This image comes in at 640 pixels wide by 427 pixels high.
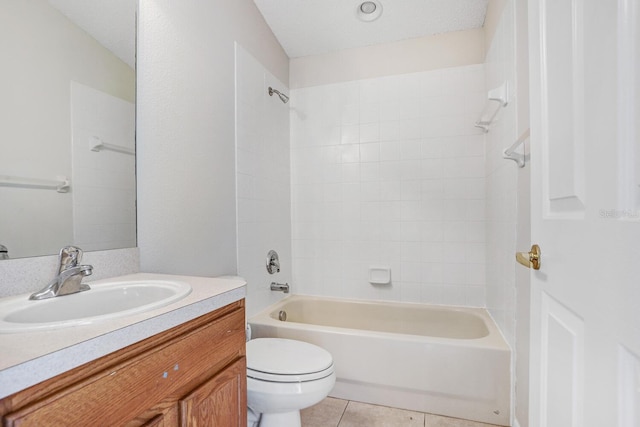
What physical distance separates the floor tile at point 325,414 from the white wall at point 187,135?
889 millimetres

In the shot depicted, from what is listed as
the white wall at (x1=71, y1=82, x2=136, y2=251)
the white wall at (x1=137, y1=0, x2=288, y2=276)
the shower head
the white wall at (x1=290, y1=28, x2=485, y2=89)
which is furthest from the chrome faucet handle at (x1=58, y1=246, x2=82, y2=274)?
the white wall at (x1=290, y1=28, x2=485, y2=89)

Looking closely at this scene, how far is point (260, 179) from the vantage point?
2.09 metres

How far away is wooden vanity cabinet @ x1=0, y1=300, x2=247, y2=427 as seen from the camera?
47 centimetres

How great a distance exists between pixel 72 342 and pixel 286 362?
96 centimetres

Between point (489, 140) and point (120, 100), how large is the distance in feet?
6.82

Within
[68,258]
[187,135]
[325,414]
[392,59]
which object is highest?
[392,59]

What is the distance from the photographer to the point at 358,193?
2387 mm

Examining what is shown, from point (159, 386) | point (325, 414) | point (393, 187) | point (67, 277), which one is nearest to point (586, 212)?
point (159, 386)

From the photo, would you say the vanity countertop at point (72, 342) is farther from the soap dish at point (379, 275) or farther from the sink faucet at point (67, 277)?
the soap dish at point (379, 275)

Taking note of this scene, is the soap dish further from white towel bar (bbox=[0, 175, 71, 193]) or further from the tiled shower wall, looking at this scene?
white towel bar (bbox=[0, 175, 71, 193])

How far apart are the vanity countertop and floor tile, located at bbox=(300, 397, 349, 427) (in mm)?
1189

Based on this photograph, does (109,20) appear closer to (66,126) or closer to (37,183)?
(66,126)

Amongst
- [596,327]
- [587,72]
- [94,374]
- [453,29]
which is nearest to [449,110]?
[453,29]

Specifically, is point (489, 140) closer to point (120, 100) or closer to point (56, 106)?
point (120, 100)
